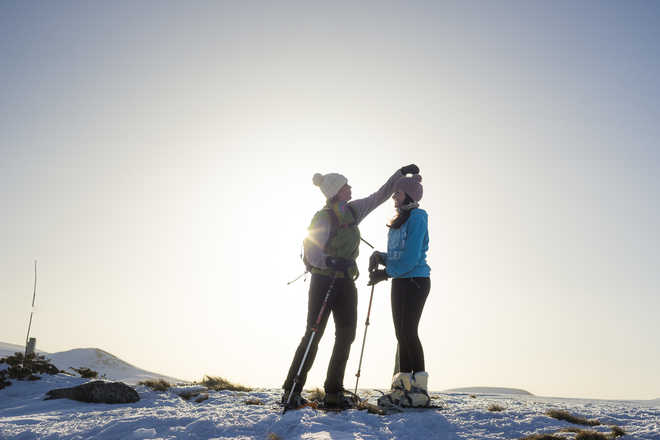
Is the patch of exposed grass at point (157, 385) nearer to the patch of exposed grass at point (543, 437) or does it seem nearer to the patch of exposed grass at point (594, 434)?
the patch of exposed grass at point (543, 437)

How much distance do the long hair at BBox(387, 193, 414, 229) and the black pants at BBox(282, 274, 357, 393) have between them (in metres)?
1.02

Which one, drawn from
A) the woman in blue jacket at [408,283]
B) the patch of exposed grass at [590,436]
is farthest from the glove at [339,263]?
the patch of exposed grass at [590,436]

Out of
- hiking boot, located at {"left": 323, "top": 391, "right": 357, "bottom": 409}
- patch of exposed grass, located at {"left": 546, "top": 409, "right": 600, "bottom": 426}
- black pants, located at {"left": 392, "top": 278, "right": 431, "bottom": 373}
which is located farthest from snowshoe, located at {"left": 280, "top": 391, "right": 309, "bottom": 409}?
patch of exposed grass, located at {"left": 546, "top": 409, "right": 600, "bottom": 426}

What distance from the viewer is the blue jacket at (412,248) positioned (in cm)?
584

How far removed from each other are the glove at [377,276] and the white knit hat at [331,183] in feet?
4.39

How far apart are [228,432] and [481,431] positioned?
2.73 m

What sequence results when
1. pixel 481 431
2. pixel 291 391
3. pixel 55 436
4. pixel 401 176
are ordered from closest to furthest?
pixel 481 431 < pixel 55 436 < pixel 291 391 < pixel 401 176

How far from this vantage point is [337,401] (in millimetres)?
5699

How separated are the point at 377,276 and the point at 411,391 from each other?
1.71 m

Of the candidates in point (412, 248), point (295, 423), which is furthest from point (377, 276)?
point (295, 423)

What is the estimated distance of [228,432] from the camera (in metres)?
4.87

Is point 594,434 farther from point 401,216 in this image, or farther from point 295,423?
point 401,216

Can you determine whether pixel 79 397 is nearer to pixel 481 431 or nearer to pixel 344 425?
pixel 344 425

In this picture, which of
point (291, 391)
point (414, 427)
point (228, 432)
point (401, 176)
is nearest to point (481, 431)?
point (414, 427)
